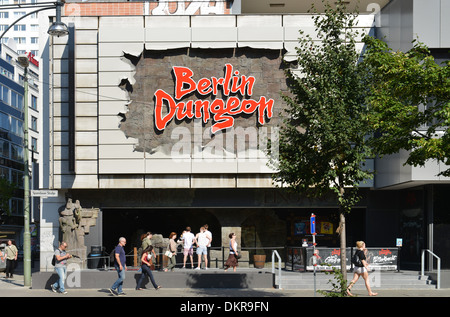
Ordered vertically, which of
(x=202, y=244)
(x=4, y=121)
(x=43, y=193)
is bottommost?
(x=202, y=244)

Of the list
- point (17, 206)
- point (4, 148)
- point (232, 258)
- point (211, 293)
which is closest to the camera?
point (211, 293)

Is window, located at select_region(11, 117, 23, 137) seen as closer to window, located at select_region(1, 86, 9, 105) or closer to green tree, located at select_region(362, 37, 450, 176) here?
window, located at select_region(1, 86, 9, 105)

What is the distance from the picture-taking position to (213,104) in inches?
1125

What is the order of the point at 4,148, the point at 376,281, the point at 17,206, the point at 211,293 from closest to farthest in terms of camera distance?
1. the point at 211,293
2. the point at 376,281
3. the point at 4,148
4. the point at 17,206

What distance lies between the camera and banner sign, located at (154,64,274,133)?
28531 millimetres

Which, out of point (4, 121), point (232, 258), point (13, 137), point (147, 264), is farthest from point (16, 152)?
point (147, 264)

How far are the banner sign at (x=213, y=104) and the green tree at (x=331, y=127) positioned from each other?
32.2 feet

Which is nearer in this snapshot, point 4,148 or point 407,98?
point 407,98

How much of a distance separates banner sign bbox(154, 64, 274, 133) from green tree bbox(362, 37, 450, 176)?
10.9m

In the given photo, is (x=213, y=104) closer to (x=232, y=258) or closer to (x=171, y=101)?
(x=171, y=101)

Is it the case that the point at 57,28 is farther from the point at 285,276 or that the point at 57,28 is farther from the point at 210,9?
the point at 285,276

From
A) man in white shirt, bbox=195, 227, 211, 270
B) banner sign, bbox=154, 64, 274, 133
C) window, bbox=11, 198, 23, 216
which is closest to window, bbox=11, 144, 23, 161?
window, bbox=11, 198, 23, 216

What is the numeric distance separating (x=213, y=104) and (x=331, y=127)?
1143cm

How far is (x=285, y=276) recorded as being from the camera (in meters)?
24.8
